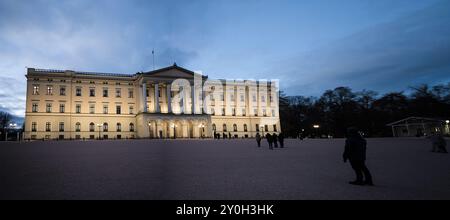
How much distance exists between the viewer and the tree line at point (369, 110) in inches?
2036

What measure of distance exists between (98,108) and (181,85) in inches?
739

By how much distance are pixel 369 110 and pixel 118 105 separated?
55.1 metres

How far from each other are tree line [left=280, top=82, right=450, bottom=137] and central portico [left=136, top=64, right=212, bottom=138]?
24889mm

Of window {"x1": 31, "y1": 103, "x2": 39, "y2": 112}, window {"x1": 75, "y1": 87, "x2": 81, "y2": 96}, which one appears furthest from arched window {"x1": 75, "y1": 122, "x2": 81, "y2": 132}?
window {"x1": 31, "y1": 103, "x2": 39, "y2": 112}

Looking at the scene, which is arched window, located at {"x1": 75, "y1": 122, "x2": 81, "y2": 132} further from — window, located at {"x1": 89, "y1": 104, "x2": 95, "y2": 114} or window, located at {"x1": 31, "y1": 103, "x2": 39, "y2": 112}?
window, located at {"x1": 31, "y1": 103, "x2": 39, "y2": 112}

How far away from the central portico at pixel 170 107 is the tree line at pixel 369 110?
24.9 metres

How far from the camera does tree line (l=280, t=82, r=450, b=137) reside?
5172 centimetres

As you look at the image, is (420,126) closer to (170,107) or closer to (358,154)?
(358,154)

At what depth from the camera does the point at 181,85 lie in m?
57.5

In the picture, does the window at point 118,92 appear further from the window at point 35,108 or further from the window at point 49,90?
the window at point 35,108

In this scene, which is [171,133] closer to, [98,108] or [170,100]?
[170,100]

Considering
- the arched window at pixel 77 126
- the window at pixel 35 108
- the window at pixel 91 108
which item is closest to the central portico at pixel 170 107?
the window at pixel 91 108

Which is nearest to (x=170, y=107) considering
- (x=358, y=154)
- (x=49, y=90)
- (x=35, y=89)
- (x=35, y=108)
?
(x=49, y=90)
